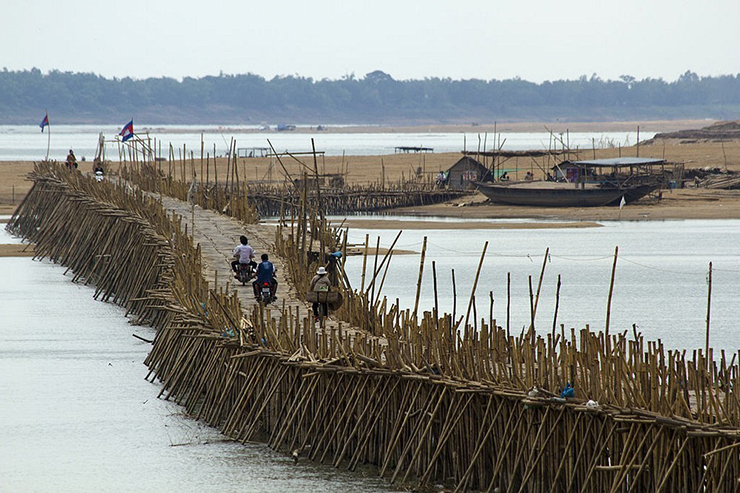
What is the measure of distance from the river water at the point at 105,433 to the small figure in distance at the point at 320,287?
2.71m

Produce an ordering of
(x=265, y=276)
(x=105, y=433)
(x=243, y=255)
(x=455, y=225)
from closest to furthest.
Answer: (x=105, y=433) < (x=265, y=276) < (x=243, y=255) < (x=455, y=225)

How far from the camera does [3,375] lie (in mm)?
24547

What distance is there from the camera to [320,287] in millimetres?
19828

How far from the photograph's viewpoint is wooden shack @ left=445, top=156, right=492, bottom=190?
68.4 m

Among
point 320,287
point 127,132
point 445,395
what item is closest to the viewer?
point 445,395

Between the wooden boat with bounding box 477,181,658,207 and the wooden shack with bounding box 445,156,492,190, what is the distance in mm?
5081

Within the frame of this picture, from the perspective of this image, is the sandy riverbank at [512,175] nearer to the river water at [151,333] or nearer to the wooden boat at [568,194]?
the wooden boat at [568,194]

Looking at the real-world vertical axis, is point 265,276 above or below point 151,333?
above

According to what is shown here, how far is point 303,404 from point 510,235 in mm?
34103

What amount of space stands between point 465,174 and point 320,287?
5029 centimetres

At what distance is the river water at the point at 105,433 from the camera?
16984mm

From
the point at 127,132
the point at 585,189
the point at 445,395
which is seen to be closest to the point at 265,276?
the point at 445,395

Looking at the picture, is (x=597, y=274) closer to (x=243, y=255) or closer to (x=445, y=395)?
(x=243, y=255)

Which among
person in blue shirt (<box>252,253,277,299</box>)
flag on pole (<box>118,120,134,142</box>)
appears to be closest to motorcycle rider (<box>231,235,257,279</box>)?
person in blue shirt (<box>252,253,277,299</box>)
